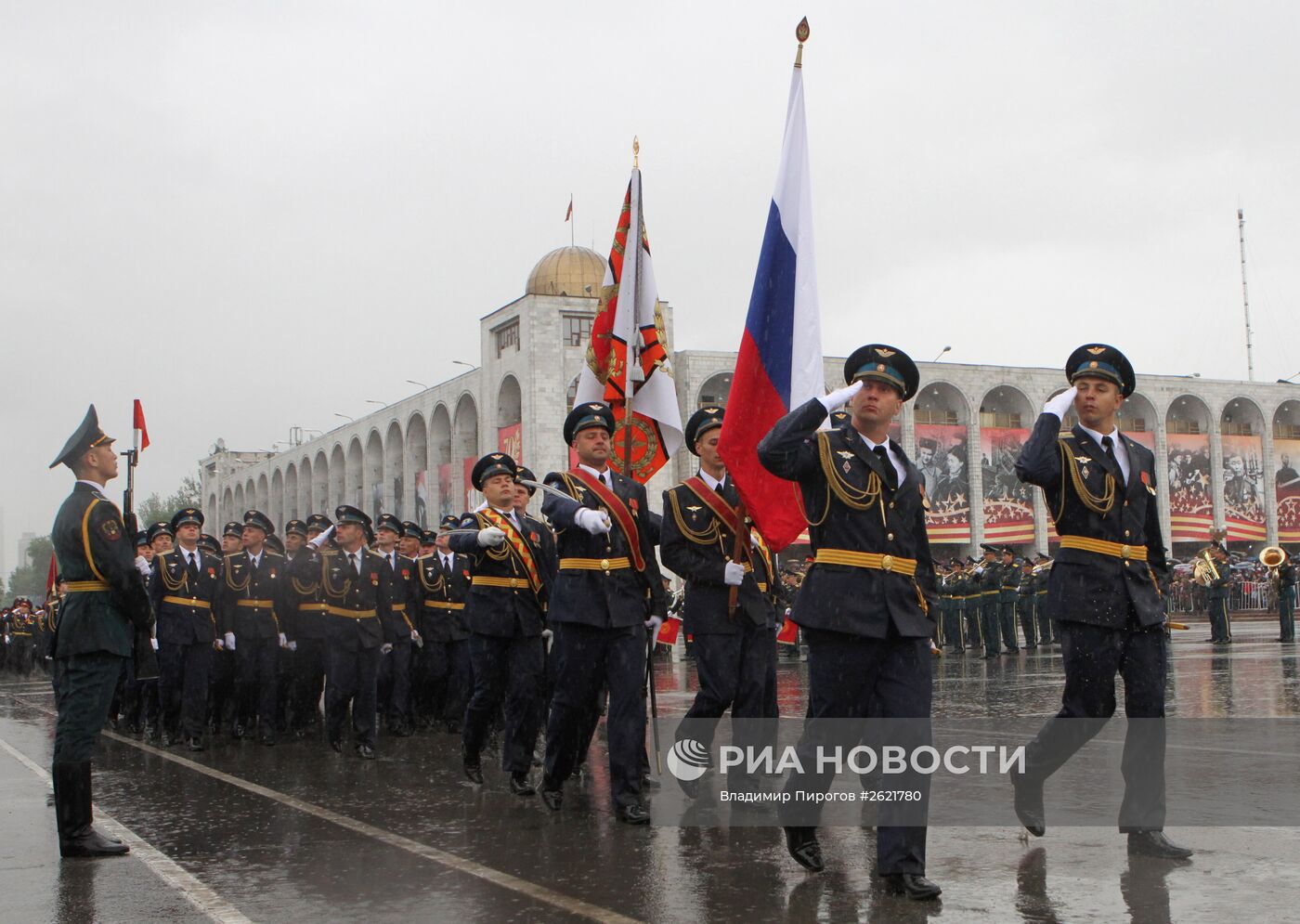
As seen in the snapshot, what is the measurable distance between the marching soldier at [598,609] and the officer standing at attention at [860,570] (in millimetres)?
1667

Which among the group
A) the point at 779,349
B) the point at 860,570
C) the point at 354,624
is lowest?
the point at 354,624

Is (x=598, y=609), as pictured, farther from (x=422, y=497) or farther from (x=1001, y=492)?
(x=422, y=497)

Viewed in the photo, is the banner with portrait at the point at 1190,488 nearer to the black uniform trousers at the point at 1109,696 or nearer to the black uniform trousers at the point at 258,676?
the black uniform trousers at the point at 258,676

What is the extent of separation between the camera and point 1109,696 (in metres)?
5.67

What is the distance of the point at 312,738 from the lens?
12117 mm

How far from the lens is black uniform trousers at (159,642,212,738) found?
39.3 ft

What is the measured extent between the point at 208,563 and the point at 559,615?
680cm

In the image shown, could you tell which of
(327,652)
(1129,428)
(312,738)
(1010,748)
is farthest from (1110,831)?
(1129,428)

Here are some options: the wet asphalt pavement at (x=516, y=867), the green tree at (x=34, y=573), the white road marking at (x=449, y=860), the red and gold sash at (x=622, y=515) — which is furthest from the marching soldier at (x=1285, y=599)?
the green tree at (x=34, y=573)

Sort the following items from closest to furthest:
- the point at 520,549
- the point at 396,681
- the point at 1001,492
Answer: the point at 520,549
the point at 396,681
the point at 1001,492

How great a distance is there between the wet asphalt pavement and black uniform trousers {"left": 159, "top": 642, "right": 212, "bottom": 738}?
10.5ft

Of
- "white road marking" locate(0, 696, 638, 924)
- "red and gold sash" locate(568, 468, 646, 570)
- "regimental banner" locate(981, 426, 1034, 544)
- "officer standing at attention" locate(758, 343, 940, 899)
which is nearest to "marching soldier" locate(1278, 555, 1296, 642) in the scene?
"red and gold sash" locate(568, 468, 646, 570)

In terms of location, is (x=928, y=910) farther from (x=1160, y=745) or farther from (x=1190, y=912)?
(x=1160, y=745)

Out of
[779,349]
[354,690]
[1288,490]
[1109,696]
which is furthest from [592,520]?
[1288,490]
